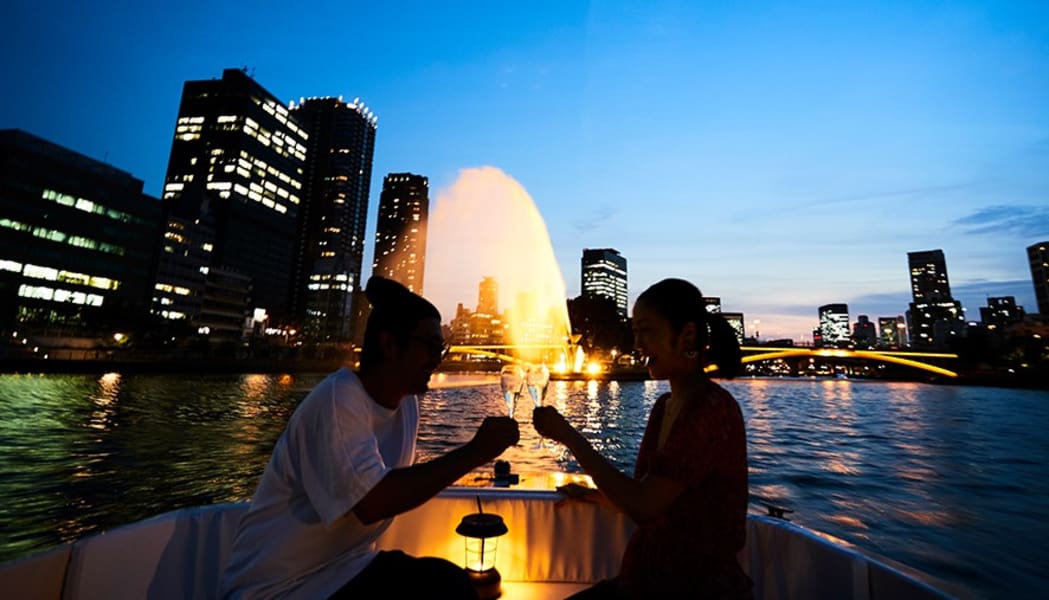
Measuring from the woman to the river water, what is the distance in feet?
9.73

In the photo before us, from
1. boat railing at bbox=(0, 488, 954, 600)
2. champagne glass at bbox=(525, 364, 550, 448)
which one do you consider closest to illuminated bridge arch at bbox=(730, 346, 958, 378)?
boat railing at bbox=(0, 488, 954, 600)

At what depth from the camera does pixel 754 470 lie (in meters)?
13.4

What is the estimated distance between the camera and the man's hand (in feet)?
5.48

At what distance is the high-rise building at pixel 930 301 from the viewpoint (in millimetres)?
181125

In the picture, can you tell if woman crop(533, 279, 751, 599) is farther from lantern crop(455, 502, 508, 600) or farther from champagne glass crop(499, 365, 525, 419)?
lantern crop(455, 502, 508, 600)

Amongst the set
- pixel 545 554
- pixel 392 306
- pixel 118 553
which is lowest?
pixel 545 554

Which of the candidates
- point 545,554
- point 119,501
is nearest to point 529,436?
point 119,501

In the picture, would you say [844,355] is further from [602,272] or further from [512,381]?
[602,272]

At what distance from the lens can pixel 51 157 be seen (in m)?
67.8

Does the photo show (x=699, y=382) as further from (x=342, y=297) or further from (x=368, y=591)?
(x=342, y=297)

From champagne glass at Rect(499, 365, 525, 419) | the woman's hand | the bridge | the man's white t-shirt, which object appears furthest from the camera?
the bridge

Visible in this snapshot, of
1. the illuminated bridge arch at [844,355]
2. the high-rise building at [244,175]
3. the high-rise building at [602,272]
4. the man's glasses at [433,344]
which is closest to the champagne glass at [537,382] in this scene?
the man's glasses at [433,344]

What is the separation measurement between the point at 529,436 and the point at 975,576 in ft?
41.4

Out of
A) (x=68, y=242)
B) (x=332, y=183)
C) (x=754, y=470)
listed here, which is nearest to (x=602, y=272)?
(x=332, y=183)
